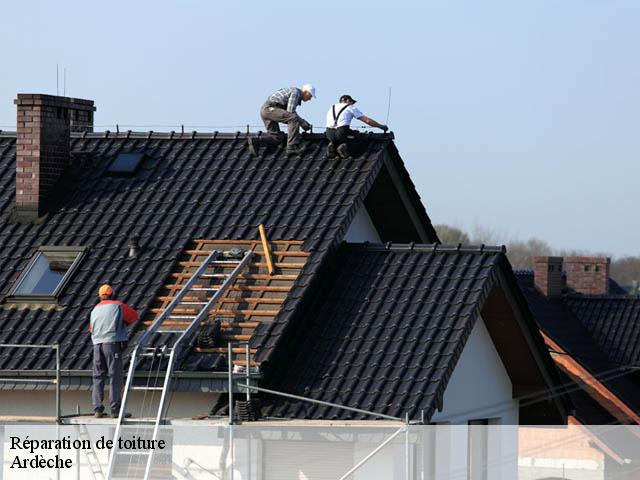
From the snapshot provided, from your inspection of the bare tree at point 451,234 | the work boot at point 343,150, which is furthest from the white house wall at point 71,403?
the bare tree at point 451,234

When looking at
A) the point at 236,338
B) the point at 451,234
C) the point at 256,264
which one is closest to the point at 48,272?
the point at 256,264

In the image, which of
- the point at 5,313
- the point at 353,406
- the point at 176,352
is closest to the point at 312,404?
the point at 353,406

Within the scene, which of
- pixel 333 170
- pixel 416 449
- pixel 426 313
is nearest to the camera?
pixel 416 449

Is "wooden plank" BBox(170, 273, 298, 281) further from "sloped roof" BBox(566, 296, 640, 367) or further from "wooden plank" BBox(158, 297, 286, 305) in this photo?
"sloped roof" BBox(566, 296, 640, 367)

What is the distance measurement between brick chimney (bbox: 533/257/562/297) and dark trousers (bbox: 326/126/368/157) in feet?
73.5

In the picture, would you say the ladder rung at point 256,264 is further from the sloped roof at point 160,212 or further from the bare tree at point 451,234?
the bare tree at point 451,234

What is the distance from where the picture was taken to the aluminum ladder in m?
16.4

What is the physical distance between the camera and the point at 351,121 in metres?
20.2

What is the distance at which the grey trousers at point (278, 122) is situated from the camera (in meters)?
20.4

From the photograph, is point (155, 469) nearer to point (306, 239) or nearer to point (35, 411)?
point (35, 411)

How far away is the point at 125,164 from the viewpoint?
69.0 ft

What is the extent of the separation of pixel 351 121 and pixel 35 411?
5890 millimetres

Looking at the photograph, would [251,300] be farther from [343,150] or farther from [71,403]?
[343,150]

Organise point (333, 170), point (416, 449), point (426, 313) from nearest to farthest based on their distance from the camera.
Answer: point (416, 449)
point (426, 313)
point (333, 170)
